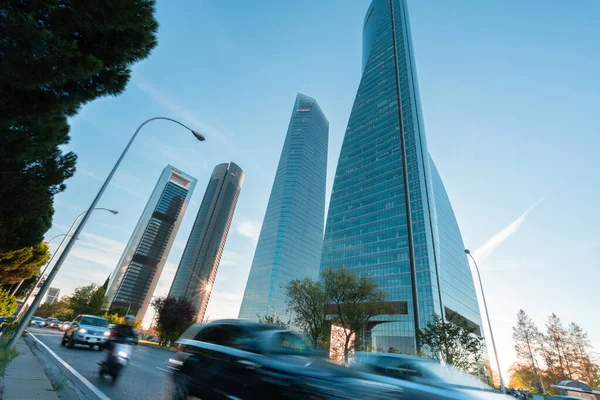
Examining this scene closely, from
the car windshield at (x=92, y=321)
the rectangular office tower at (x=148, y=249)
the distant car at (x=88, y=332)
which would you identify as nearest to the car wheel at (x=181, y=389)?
the distant car at (x=88, y=332)

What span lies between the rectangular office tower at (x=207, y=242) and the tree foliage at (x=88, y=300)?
258ft

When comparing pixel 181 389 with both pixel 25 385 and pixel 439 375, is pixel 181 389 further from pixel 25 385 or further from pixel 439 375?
pixel 439 375

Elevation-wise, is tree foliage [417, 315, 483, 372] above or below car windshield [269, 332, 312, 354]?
above

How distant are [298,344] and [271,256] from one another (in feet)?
407

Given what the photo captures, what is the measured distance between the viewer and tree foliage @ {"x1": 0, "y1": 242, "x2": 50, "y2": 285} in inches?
677

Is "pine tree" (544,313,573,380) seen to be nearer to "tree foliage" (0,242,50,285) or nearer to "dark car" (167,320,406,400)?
"dark car" (167,320,406,400)

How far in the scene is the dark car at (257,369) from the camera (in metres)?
3.31

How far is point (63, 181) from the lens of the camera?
11.8m

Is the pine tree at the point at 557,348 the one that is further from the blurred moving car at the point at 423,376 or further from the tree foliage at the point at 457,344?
the blurred moving car at the point at 423,376

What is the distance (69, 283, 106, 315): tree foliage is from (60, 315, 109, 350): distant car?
200 feet

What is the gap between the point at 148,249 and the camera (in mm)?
139750

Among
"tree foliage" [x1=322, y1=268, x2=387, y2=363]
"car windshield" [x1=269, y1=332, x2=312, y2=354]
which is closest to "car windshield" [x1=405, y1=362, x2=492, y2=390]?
"car windshield" [x1=269, y1=332, x2=312, y2=354]

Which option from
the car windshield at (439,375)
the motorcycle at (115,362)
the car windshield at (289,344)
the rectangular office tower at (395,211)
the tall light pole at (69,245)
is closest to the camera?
→ the car windshield at (289,344)

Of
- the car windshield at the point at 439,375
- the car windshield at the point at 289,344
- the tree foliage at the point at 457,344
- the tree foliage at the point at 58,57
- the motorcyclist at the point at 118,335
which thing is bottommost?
the motorcyclist at the point at 118,335
